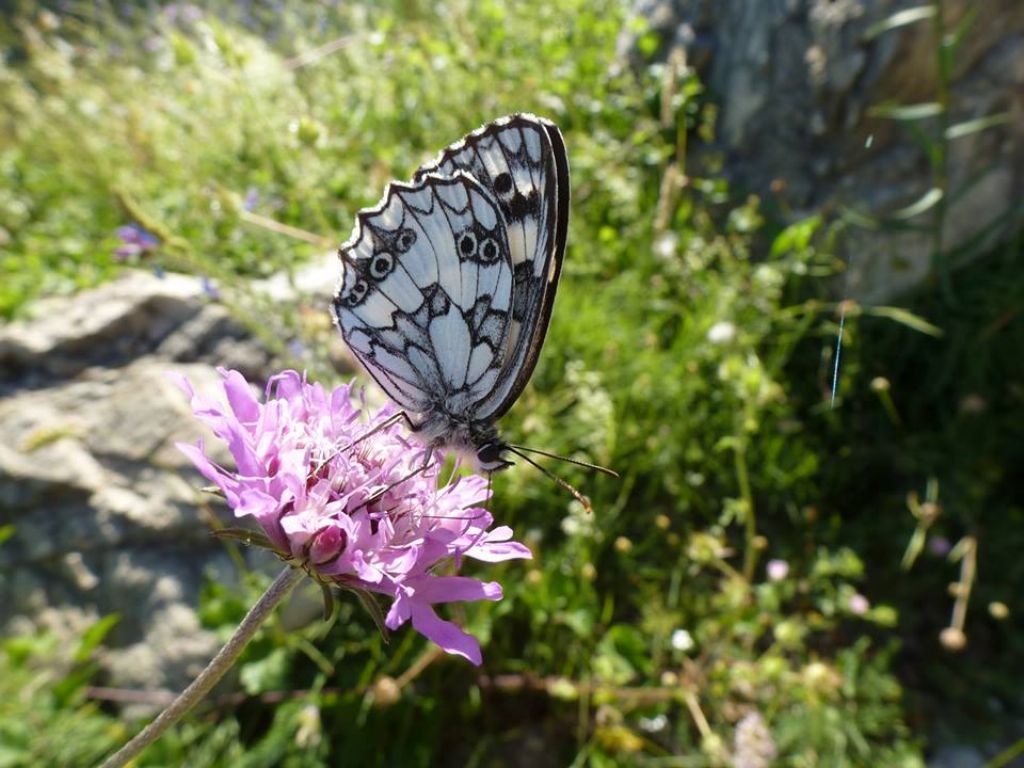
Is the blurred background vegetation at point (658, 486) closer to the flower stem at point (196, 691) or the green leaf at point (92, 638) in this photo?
the green leaf at point (92, 638)

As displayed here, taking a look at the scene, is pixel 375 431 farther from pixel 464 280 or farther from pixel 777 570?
pixel 777 570

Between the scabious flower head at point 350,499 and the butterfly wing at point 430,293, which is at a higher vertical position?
the butterfly wing at point 430,293

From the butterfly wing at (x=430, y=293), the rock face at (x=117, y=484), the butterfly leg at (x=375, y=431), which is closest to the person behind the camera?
the butterfly leg at (x=375, y=431)

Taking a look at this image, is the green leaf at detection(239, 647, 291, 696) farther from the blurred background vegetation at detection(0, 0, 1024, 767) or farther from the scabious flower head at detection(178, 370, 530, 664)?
the scabious flower head at detection(178, 370, 530, 664)

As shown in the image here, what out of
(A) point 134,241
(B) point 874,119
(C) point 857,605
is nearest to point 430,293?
(A) point 134,241

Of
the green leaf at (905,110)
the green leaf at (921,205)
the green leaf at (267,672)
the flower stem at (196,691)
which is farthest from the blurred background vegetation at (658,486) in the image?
the flower stem at (196,691)

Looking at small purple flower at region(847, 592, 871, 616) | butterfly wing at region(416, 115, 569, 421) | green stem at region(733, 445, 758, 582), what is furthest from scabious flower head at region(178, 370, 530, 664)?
small purple flower at region(847, 592, 871, 616)
